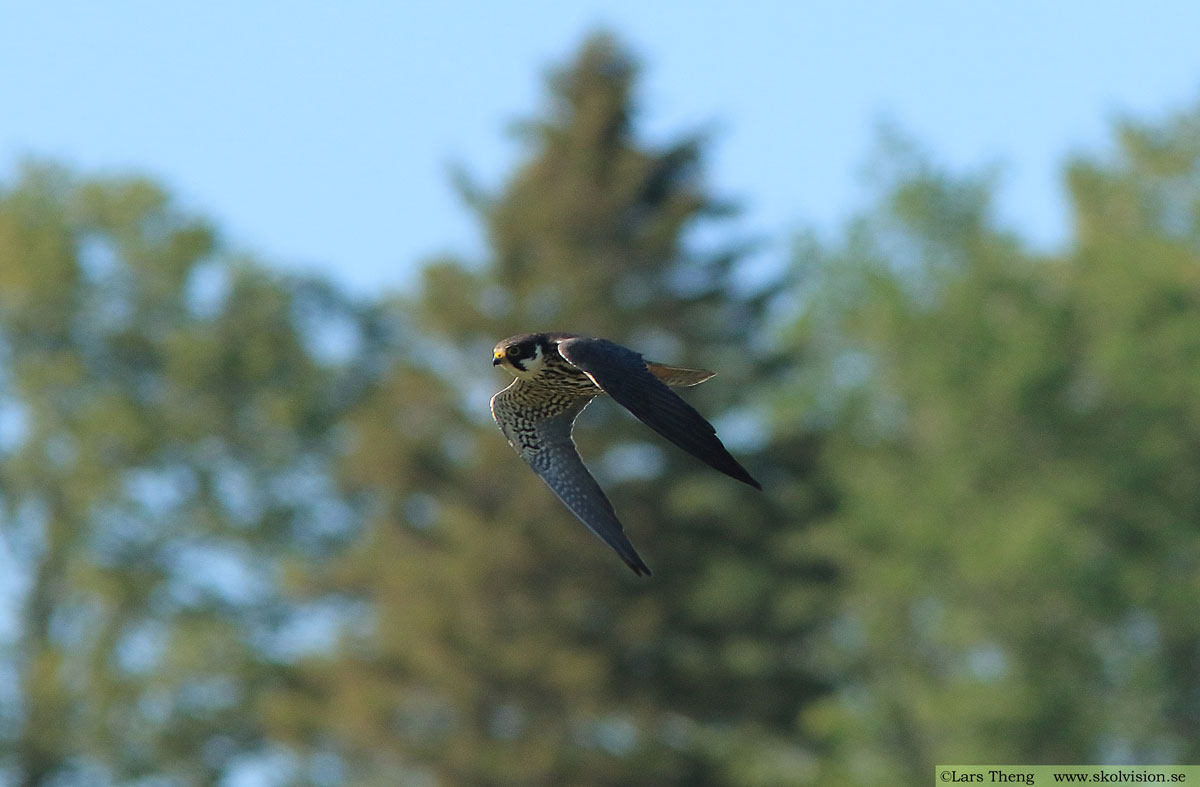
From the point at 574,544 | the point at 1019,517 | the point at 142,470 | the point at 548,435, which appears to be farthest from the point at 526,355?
the point at 142,470

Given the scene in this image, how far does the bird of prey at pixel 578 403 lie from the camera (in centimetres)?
823

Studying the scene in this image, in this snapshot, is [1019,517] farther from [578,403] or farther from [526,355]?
[526,355]

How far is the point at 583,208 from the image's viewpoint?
2280 cm

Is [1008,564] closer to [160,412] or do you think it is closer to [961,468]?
[961,468]

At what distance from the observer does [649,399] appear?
330 inches

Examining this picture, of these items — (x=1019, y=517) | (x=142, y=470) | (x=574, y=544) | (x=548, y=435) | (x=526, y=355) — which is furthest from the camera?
(x=142, y=470)

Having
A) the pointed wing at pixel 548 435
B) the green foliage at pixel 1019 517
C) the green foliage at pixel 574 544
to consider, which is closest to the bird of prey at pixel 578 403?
the pointed wing at pixel 548 435

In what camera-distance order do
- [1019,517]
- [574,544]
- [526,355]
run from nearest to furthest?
[526,355]
[574,544]
[1019,517]

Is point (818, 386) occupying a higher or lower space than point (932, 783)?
higher

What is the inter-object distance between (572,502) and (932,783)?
16282mm

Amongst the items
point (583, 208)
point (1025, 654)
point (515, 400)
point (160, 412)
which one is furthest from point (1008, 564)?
point (515, 400)

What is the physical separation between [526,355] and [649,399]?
76.9 inches

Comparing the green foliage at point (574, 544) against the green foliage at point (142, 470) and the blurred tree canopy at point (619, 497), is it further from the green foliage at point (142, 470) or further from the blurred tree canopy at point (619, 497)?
the green foliage at point (142, 470)

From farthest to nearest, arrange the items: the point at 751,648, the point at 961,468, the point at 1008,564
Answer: the point at 961,468 → the point at 1008,564 → the point at 751,648
